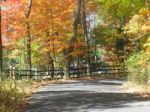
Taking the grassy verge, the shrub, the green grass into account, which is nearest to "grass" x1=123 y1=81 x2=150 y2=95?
the grassy verge

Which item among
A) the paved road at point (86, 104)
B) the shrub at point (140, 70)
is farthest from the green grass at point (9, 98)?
the shrub at point (140, 70)

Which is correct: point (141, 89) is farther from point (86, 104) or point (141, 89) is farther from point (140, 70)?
point (86, 104)

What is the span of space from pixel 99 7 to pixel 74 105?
40.8 m

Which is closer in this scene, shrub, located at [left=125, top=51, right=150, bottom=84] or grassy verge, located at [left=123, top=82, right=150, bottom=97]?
grassy verge, located at [left=123, top=82, right=150, bottom=97]

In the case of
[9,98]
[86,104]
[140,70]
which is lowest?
[86,104]

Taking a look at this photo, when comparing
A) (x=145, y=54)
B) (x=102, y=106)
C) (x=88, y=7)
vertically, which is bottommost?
(x=102, y=106)

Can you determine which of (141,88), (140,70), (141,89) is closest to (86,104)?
(141,89)

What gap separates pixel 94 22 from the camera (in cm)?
6028

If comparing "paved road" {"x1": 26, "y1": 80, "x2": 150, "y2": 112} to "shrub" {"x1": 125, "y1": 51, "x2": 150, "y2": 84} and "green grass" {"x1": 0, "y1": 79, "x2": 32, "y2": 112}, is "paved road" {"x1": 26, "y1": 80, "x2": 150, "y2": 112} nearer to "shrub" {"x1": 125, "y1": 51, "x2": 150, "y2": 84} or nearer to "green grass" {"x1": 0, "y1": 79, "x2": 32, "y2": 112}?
"green grass" {"x1": 0, "y1": 79, "x2": 32, "y2": 112}

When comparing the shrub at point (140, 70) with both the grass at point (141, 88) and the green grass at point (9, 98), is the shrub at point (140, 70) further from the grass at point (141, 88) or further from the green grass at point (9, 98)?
the green grass at point (9, 98)

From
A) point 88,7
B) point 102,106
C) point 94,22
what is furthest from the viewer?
point 94,22

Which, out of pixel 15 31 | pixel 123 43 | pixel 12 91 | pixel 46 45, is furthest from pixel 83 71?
pixel 12 91

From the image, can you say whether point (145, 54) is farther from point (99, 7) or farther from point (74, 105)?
point (99, 7)

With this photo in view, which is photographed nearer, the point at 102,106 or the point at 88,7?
the point at 102,106
